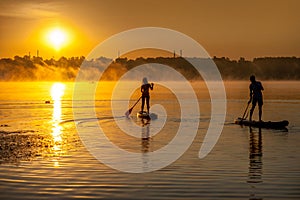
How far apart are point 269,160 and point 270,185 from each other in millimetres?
3572

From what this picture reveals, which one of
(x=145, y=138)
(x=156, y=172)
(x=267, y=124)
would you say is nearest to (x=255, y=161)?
(x=156, y=172)

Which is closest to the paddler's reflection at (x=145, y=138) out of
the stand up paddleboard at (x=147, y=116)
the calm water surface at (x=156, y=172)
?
the calm water surface at (x=156, y=172)

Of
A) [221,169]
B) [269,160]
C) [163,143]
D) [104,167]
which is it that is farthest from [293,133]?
[104,167]

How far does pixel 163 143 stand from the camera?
18.8 metres

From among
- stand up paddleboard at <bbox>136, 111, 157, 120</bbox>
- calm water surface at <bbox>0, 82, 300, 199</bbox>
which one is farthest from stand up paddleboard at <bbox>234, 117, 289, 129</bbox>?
stand up paddleboard at <bbox>136, 111, 157, 120</bbox>

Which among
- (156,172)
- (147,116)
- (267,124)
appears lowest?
(156,172)

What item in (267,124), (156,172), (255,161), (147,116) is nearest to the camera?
(156,172)

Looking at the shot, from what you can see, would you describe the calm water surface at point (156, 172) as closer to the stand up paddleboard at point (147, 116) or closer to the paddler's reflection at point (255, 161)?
the paddler's reflection at point (255, 161)

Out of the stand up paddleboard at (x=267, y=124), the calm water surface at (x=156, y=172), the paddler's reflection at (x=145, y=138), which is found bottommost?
the calm water surface at (x=156, y=172)

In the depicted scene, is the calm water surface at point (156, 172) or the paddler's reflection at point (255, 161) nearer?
the calm water surface at point (156, 172)

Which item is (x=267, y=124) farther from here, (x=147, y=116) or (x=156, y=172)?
(x=156, y=172)

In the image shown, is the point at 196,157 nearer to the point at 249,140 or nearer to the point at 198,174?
the point at 198,174

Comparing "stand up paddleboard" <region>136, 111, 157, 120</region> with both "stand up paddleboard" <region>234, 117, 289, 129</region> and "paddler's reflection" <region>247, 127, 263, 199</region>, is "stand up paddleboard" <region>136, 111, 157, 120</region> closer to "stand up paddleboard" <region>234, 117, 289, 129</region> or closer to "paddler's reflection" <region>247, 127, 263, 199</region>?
"stand up paddleboard" <region>234, 117, 289, 129</region>

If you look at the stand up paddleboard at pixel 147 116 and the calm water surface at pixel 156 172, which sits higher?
the stand up paddleboard at pixel 147 116
